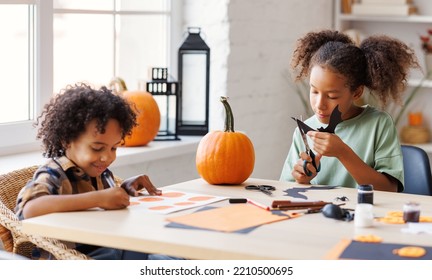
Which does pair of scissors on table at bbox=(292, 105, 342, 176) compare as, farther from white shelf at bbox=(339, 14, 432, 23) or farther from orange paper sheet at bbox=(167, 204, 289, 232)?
white shelf at bbox=(339, 14, 432, 23)

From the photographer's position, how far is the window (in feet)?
10.3

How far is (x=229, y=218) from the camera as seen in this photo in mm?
2016

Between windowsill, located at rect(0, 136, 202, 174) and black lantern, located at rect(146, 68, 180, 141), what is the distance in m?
0.06

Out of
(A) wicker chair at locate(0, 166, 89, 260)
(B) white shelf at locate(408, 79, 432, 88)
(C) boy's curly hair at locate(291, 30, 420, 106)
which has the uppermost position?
(C) boy's curly hair at locate(291, 30, 420, 106)

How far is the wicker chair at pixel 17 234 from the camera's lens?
2.00 m

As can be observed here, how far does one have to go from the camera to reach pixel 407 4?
4492 mm

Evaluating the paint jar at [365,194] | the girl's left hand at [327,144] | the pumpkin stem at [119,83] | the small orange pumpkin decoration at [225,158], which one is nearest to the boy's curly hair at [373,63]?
the girl's left hand at [327,144]

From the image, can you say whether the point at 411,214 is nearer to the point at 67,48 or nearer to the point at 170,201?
the point at 170,201

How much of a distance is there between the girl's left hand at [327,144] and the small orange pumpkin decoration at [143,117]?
3.53 feet

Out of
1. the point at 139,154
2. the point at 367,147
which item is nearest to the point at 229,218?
the point at 367,147

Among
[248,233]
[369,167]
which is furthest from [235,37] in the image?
[248,233]

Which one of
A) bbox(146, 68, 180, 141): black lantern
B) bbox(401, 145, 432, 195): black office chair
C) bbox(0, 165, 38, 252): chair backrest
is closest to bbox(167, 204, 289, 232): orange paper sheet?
bbox(0, 165, 38, 252): chair backrest
